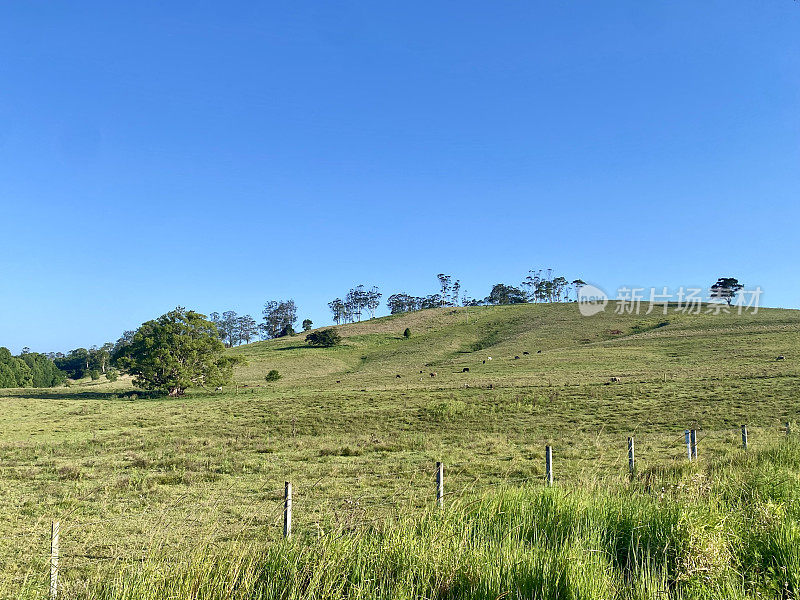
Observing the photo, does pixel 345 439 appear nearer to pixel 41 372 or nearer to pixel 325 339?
pixel 325 339

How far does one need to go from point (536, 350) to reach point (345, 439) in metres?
60.4

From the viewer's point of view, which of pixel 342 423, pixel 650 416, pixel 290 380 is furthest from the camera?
pixel 290 380

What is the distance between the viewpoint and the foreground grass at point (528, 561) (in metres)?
5.56

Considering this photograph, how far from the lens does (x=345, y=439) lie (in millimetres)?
26703

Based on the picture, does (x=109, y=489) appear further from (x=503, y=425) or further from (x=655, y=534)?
(x=503, y=425)

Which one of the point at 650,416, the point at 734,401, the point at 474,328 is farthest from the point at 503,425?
the point at 474,328

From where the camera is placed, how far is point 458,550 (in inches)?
246

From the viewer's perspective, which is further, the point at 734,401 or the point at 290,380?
the point at 290,380

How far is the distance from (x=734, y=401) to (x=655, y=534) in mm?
31686

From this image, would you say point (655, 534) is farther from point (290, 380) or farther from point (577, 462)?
point (290, 380)

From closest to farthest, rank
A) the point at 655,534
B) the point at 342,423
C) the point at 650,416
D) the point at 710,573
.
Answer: the point at 710,573 → the point at 655,534 → the point at 650,416 → the point at 342,423

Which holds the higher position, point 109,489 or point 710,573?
point 710,573

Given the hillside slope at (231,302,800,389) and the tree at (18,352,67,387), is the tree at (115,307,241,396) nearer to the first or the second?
the hillside slope at (231,302,800,389)

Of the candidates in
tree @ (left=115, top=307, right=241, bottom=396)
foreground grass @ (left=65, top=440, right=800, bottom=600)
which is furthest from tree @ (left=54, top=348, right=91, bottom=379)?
foreground grass @ (left=65, top=440, right=800, bottom=600)
